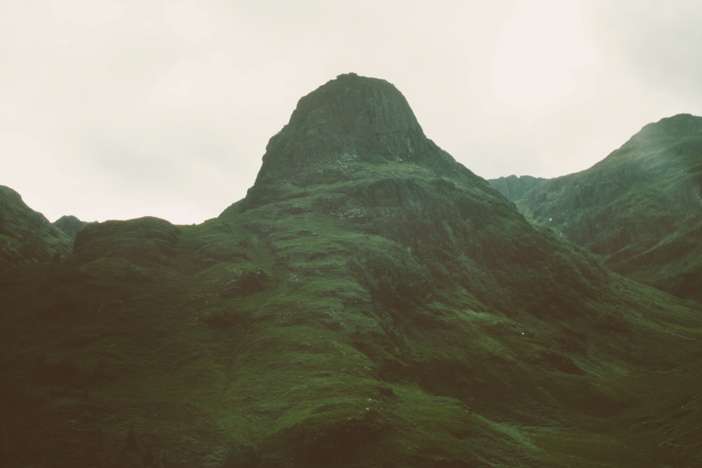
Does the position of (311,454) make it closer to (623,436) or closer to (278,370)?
(278,370)

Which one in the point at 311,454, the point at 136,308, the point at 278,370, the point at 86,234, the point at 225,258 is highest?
the point at 86,234

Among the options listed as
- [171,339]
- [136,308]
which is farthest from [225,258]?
[171,339]

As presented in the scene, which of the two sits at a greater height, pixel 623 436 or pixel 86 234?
pixel 86 234

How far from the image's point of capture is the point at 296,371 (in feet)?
352

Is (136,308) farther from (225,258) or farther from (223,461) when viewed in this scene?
(223,461)

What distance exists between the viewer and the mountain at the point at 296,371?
76062 millimetres

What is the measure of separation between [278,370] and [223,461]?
127 feet

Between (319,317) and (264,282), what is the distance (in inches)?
1415

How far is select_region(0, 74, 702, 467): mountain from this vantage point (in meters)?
76.1

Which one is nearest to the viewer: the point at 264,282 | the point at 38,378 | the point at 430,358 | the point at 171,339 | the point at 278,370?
the point at 38,378

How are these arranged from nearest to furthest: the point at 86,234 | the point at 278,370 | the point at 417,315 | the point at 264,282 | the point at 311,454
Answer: the point at 311,454 < the point at 278,370 < the point at 264,282 < the point at 417,315 < the point at 86,234

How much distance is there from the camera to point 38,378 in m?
90.4

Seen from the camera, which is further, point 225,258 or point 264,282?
point 225,258

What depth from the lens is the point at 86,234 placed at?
191 metres
